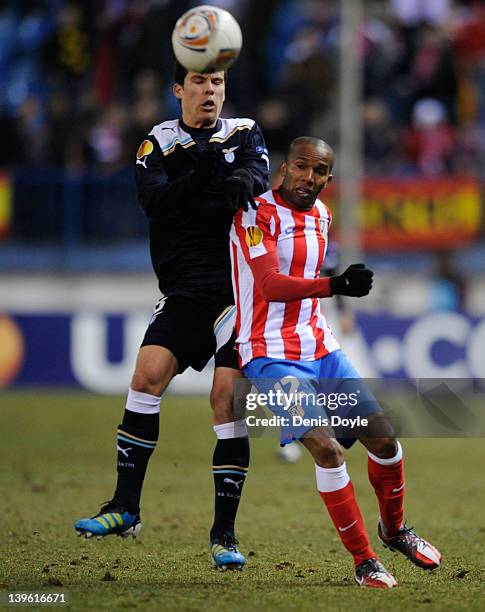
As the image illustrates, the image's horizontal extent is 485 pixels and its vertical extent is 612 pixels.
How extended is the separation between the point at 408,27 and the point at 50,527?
13.3 m

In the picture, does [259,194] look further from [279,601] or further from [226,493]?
[279,601]

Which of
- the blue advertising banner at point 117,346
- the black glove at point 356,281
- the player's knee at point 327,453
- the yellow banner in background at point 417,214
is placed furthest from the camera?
the yellow banner in background at point 417,214

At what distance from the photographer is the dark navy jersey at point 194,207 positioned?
21.6ft

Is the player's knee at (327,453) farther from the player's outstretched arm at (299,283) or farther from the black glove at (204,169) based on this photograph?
the black glove at (204,169)

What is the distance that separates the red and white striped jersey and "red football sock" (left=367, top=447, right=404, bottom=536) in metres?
0.61

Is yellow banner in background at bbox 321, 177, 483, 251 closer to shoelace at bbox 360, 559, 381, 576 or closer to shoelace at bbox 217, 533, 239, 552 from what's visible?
shoelace at bbox 217, 533, 239, 552

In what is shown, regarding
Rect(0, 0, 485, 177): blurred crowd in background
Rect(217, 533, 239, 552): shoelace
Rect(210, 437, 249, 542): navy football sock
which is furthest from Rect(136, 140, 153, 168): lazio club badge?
Rect(0, 0, 485, 177): blurred crowd in background

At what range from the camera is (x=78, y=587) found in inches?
235

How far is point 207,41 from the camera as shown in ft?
21.2

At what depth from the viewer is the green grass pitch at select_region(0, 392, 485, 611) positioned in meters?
5.87

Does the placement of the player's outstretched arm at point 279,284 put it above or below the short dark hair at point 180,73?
below

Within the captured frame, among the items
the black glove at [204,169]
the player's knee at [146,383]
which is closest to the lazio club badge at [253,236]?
the black glove at [204,169]

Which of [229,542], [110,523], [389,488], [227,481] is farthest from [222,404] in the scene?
[389,488]

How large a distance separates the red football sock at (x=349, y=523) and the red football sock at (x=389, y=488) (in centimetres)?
26
